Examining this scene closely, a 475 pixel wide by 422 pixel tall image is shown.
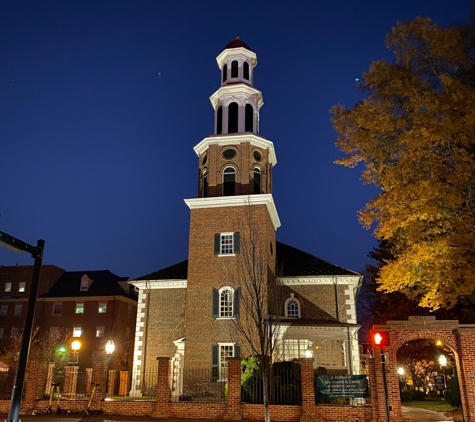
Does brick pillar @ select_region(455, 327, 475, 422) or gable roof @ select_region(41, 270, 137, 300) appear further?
gable roof @ select_region(41, 270, 137, 300)

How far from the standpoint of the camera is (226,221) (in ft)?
90.9

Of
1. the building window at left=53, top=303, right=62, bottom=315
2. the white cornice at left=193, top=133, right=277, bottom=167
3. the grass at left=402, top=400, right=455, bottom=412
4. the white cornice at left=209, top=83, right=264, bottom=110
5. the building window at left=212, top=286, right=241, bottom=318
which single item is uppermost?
the white cornice at left=209, top=83, right=264, bottom=110

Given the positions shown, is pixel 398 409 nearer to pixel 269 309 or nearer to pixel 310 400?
pixel 310 400

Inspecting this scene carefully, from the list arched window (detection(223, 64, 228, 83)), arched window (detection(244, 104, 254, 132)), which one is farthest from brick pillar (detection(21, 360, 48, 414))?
arched window (detection(223, 64, 228, 83))

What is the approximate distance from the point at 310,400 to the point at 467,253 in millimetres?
7785

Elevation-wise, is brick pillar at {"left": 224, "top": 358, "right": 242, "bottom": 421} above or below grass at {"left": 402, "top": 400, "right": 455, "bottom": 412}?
above

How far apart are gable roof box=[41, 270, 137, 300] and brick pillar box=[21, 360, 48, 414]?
3006cm

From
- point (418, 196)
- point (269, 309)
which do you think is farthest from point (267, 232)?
point (418, 196)

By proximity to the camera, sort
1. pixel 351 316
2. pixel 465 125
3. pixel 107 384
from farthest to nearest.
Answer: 1. pixel 351 316
2. pixel 107 384
3. pixel 465 125

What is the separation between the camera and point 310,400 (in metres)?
17.7

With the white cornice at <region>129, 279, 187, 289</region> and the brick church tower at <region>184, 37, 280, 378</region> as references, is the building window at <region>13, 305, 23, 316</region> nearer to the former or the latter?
the white cornice at <region>129, 279, 187, 289</region>

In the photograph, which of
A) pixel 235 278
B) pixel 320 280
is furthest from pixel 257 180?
pixel 320 280

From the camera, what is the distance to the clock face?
1153 inches

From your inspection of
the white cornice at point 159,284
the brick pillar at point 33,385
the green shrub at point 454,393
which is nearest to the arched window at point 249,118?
the white cornice at point 159,284
